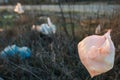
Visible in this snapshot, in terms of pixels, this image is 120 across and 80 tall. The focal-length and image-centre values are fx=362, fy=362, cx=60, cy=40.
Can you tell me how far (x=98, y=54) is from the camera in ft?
9.01

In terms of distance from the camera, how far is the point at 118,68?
3.54 m

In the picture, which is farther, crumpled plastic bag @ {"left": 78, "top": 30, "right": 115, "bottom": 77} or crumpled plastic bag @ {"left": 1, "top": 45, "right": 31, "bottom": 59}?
crumpled plastic bag @ {"left": 1, "top": 45, "right": 31, "bottom": 59}

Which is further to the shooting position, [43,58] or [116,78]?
[43,58]

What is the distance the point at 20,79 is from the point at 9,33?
90.0 inches

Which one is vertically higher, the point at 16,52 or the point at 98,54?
the point at 98,54

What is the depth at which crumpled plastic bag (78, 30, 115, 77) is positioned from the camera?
2707 millimetres

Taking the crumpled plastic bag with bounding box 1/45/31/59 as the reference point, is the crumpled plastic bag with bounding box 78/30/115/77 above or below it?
above

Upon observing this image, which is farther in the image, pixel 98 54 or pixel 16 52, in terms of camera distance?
pixel 16 52

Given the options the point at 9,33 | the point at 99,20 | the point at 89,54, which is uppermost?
the point at 89,54

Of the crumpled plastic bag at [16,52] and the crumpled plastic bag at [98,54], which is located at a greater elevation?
the crumpled plastic bag at [98,54]

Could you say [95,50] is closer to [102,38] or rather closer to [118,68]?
[102,38]

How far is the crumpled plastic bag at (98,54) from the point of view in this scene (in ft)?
8.88

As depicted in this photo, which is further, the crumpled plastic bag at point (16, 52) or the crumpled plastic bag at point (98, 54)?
the crumpled plastic bag at point (16, 52)

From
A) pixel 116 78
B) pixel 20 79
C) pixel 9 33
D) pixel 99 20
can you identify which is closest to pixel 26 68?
pixel 20 79
